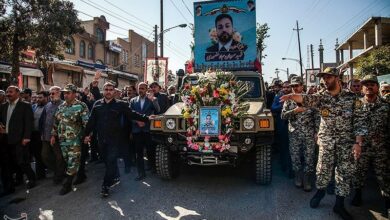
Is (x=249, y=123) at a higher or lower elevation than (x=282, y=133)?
higher

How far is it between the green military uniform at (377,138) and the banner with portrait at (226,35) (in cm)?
370

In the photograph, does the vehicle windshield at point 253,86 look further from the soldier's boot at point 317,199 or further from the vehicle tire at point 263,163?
the soldier's boot at point 317,199

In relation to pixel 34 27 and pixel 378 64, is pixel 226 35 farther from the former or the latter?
pixel 378 64

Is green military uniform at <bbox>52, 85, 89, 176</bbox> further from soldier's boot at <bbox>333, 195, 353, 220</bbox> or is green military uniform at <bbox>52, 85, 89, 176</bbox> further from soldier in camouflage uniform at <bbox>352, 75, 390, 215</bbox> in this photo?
soldier in camouflage uniform at <bbox>352, 75, 390, 215</bbox>

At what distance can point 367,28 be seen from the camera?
34.4 m

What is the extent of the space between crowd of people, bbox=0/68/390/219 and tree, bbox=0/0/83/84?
6543 mm

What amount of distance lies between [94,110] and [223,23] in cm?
421

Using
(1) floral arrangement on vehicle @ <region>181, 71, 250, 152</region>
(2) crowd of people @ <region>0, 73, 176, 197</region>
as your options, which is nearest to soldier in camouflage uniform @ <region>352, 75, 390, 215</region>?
(1) floral arrangement on vehicle @ <region>181, 71, 250, 152</region>

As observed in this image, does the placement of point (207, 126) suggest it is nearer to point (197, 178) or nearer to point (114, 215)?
point (197, 178)

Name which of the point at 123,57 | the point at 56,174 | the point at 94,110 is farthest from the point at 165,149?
the point at 123,57

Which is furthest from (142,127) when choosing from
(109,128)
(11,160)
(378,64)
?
(378,64)

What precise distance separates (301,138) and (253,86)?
1.67 m

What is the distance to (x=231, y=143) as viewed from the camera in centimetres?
507

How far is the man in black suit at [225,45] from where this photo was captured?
7957 millimetres
